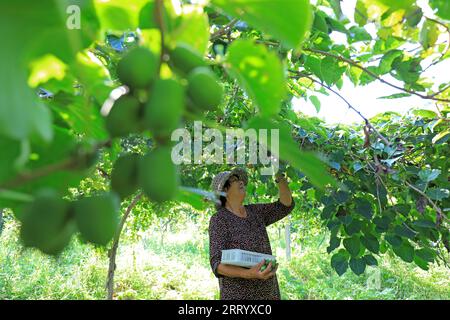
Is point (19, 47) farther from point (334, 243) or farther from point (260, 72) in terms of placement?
point (334, 243)

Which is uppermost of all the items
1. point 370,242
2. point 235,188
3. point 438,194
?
point 235,188

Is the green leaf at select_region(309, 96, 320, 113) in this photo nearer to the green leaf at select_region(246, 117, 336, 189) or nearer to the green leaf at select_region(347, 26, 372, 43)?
the green leaf at select_region(347, 26, 372, 43)

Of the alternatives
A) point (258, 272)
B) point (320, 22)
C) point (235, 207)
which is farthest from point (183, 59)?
point (235, 207)

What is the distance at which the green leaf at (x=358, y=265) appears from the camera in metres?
A: 1.87

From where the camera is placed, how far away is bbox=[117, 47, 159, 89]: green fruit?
320 millimetres

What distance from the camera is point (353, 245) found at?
1.88 metres

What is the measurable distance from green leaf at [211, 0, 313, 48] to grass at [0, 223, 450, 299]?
245 inches

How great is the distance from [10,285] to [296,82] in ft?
19.7

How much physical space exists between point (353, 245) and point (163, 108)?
67.7 inches

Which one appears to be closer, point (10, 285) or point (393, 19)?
point (393, 19)

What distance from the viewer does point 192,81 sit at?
13.7 inches
